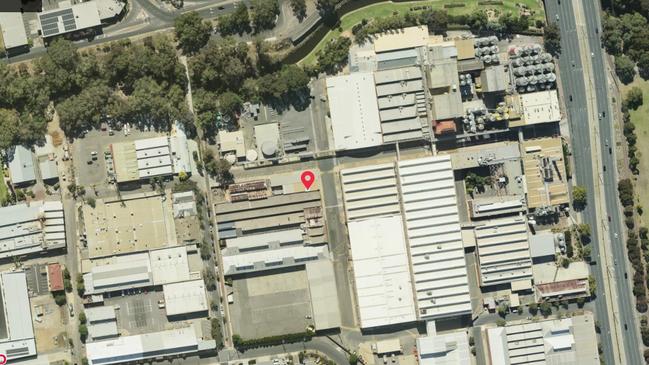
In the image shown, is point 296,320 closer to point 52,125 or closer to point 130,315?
point 130,315

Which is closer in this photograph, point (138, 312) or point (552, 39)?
point (138, 312)

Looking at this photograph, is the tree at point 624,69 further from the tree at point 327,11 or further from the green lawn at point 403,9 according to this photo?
the tree at point 327,11

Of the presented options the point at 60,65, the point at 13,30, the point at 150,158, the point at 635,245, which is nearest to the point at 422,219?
the point at 635,245

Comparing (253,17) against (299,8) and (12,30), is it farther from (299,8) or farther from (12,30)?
(12,30)

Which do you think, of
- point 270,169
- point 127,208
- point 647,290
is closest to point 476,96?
point 270,169

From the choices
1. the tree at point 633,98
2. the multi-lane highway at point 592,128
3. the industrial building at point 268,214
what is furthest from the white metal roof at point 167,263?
the tree at point 633,98

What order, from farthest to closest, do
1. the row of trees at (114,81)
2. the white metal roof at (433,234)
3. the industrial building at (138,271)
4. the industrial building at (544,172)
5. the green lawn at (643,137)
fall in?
the green lawn at (643,137)
the industrial building at (544,172)
the industrial building at (138,271)
the row of trees at (114,81)
the white metal roof at (433,234)
